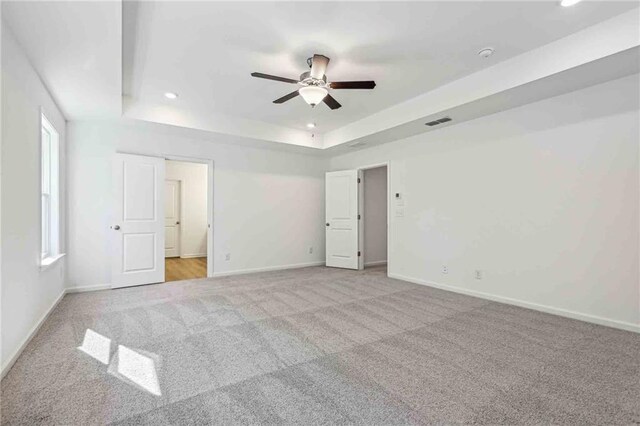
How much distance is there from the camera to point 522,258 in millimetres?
3631

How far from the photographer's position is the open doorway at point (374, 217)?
6.53 meters

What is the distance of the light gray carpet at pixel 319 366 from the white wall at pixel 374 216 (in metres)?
2.92

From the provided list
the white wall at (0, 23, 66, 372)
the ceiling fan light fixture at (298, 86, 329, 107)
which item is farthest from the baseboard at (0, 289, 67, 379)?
the ceiling fan light fixture at (298, 86, 329, 107)

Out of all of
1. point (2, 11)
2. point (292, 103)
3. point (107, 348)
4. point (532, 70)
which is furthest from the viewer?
point (292, 103)

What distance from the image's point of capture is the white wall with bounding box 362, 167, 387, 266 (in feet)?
21.5

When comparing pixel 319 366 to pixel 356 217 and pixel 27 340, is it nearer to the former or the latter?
pixel 27 340

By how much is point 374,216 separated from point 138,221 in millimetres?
4604

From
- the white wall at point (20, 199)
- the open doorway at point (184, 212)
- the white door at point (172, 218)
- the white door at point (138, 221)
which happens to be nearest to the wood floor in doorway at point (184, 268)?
the open doorway at point (184, 212)

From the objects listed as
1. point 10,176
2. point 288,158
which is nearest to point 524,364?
point 10,176

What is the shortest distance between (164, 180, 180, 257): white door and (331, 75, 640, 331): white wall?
239 inches

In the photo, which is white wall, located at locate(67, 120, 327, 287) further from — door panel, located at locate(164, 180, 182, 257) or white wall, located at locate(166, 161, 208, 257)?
door panel, located at locate(164, 180, 182, 257)

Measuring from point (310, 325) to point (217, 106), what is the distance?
3.41 meters

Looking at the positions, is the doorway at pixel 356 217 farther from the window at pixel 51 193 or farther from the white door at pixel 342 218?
the window at pixel 51 193

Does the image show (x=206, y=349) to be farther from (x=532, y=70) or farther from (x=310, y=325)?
(x=532, y=70)
